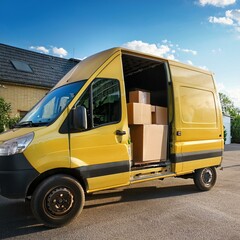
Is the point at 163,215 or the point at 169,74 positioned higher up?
the point at 169,74

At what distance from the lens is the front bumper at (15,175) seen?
11.7ft

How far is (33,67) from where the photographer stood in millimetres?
15445

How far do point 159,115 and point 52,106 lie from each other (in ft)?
7.35

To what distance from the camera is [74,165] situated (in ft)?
13.0

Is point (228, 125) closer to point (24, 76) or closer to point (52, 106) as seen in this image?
point (24, 76)

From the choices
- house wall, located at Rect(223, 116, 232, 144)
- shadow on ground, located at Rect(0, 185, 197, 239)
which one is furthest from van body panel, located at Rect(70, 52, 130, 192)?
house wall, located at Rect(223, 116, 232, 144)

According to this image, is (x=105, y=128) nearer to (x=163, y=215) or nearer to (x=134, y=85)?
(x=163, y=215)

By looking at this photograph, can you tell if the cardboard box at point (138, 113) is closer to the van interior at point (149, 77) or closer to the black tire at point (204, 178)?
the van interior at point (149, 77)

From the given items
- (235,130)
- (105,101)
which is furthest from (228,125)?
(105,101)

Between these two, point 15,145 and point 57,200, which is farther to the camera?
point 57,200

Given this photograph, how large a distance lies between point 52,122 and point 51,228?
157cm

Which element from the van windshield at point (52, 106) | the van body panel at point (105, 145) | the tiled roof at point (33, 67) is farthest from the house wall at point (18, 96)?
the van body panel at point (105, 145)

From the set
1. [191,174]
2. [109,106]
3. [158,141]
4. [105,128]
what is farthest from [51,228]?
[191,174]

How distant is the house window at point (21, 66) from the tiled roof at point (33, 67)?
0.16 metres
